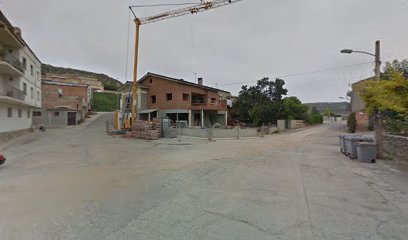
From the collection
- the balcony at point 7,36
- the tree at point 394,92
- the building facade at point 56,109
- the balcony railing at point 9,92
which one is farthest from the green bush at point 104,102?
the tree at point 394,92

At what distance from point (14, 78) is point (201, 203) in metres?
24.1

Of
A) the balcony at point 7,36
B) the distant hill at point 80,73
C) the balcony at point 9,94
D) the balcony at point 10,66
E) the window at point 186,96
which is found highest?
the distant hill at point 80,73

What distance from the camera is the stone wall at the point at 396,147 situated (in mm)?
8613

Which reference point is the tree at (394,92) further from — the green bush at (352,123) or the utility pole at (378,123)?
the green bush at (352,123)

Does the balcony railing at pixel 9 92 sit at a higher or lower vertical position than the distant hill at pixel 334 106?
lower

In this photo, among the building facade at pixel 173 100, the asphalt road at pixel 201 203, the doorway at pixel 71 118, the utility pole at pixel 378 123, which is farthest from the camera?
the doorway at pixel 71 118

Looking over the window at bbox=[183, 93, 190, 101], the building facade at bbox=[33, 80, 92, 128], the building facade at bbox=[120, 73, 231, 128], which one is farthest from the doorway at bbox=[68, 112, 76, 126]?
the window at bbox=[183, 93, 190, 101]

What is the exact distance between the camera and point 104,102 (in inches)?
2296

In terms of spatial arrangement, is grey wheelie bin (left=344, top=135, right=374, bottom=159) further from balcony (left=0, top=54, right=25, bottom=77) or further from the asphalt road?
balcony (left=0, top=54, right=25, bottom=77)

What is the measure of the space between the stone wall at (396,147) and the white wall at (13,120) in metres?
26.8

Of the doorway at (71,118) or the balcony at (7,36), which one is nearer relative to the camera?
the balcony at (7,36)

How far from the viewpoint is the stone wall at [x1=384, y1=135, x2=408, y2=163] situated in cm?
861

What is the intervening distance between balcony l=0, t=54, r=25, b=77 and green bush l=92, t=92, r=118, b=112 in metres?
37.0

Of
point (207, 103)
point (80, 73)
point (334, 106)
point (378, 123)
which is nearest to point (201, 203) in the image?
point (378, 123)
